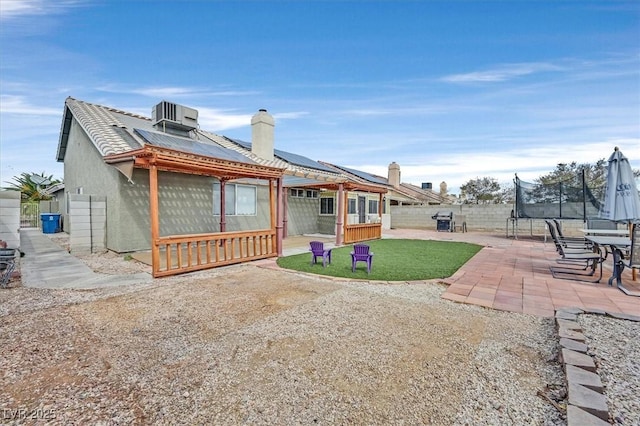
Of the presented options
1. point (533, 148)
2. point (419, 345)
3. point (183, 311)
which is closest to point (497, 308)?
point (419, 345)

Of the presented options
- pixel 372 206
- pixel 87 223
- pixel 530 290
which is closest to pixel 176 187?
pixel 87 223

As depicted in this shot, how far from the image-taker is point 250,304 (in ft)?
14.0

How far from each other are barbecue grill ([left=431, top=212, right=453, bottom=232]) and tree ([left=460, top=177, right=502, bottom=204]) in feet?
A: 31.2

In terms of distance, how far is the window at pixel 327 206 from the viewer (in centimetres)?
1557

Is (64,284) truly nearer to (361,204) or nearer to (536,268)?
(536,268)

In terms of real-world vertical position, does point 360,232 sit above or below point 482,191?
below

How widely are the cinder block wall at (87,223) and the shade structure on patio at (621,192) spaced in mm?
13123

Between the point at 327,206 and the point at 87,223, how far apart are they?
33.7 feet

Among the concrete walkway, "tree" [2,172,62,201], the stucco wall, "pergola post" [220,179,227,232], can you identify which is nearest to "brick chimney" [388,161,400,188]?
"pergola post" [220,179,227,232]

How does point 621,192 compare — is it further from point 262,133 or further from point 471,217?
point 471,217

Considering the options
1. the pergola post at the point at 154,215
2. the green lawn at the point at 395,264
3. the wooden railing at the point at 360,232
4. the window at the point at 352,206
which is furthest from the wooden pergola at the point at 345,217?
the pergola post at the point at 154,215

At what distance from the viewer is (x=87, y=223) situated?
8.35 meters

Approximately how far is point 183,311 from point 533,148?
20.9 m

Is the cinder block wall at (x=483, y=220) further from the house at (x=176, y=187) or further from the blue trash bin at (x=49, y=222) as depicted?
the blue trash bin at (x=49, y=222)
